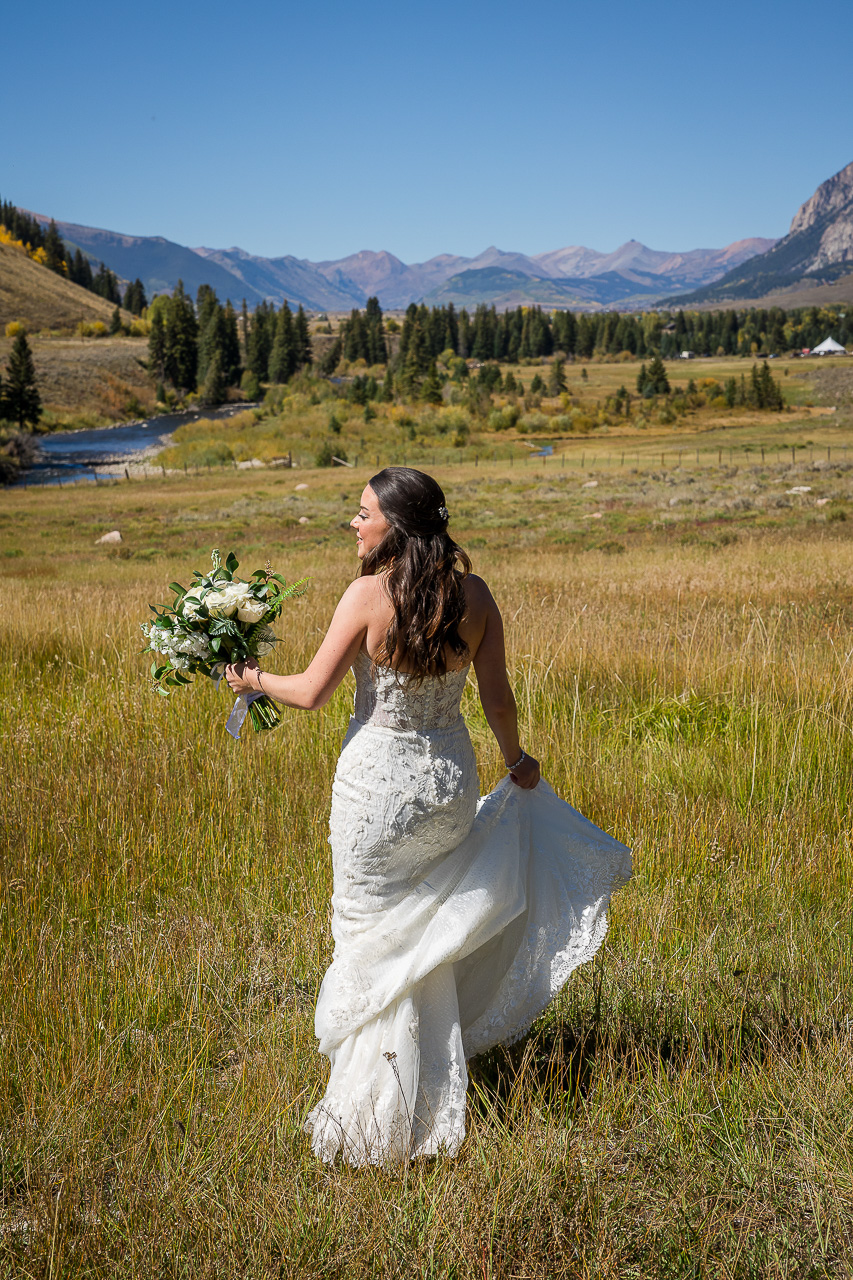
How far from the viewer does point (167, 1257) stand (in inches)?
85.4

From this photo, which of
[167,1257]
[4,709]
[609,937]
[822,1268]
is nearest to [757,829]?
[609,937]

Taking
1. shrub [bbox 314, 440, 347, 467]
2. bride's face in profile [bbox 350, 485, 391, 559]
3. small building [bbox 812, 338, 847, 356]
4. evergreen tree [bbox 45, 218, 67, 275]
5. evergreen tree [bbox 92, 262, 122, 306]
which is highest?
evergreen tree [bbox 45, 218, 67, 275]

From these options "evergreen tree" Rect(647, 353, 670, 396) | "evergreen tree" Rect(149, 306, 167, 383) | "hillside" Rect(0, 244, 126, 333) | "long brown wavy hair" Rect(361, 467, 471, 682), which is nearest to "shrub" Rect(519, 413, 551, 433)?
"evergreen tree" Rect(647, 353, 670, 396)

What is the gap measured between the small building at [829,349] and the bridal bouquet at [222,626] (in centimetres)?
18344

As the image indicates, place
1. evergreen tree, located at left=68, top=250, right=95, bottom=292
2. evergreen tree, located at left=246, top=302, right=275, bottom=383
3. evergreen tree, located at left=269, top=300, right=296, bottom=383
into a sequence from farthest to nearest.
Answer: evergreen tree, located at left=68, top=250, right=95, bottom=292 < evergreen tree, located at left=246, top=302, right=275, bottom=383 < evergreen tree, located at left=269, top=300, right=296, bottom=383

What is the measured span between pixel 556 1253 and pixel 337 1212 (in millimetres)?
558

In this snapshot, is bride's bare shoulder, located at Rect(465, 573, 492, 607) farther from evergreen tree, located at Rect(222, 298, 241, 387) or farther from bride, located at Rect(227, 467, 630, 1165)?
evergreen tree, located at Rect(222, 298, 241, 387)

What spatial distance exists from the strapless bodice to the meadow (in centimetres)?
108

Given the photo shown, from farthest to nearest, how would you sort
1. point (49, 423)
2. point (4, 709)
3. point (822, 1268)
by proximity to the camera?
point (49, 423) → point (4, 709) → point (822, 1268)

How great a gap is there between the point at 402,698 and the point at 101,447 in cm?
7927

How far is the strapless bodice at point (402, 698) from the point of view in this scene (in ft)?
8.41

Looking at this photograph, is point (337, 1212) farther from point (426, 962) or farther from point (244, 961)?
point (244, 961)

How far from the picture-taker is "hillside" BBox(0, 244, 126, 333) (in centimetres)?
11919

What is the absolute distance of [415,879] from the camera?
2580 mm
